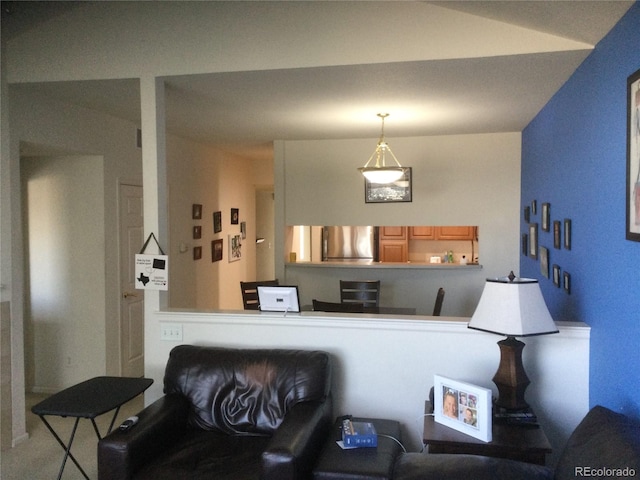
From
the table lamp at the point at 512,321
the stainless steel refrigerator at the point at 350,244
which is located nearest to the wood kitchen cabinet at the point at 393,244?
the stainless steel refrigerator at the point at 350,244

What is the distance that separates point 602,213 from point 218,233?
511cm

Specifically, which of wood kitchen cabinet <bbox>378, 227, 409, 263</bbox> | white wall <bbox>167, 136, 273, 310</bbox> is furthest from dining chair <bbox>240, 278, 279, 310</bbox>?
wood kitchen cabinet <bbox>378, 227, 409, 263</bbox>

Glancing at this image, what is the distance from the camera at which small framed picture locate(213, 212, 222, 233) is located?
666 centimetres

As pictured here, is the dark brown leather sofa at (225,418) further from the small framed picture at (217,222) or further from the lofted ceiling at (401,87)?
the small framed picture at (217,222)

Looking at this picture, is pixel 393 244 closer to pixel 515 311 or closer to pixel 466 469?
pixel 515 311

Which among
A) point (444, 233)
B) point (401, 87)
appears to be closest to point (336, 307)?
point (401, 87)

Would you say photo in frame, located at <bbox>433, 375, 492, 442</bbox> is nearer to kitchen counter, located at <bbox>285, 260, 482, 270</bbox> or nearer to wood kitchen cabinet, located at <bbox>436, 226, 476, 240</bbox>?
kitchen counter, located at <bbox>285, 260, 482, 270</bbox>

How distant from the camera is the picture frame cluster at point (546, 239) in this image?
332cm

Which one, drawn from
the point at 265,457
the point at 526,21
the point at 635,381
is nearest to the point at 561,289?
the point at 635,381

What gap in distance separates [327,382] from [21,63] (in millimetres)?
3012

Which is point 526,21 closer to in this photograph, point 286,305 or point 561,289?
point 561,289

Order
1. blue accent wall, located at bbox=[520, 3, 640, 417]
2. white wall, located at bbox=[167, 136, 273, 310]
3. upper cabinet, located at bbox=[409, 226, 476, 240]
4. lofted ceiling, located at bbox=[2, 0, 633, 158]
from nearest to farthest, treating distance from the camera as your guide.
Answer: blue accent wall, located at bbox=[520, 3, 640, 417] → lofted ceiling, located at bbox=[2, 0, 633, 158] → white wall, located at bbox=[167, 136, 273, 310] → upper cabinet, located at bbox=[409, 226, 476, 240]

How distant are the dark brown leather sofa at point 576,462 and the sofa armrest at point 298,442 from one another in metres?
0.42

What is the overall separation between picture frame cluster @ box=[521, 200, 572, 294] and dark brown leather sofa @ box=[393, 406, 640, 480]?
1381mm
